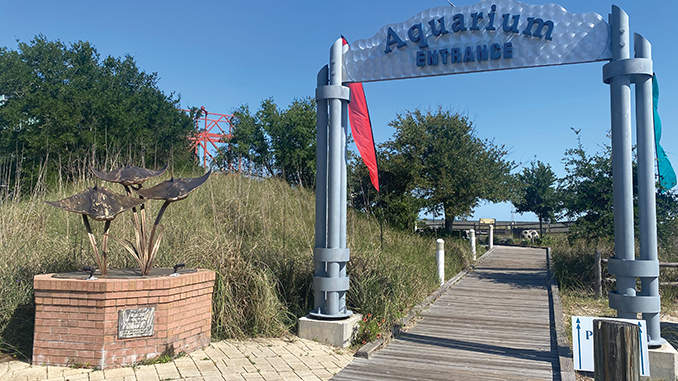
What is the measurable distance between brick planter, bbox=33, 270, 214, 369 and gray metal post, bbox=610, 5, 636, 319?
4.92 meters

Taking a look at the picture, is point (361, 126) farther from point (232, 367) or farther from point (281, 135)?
point (281, 135)

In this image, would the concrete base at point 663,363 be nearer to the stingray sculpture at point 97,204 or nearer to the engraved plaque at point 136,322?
the engraved plaque at point 136,322

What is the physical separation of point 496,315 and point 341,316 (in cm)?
308

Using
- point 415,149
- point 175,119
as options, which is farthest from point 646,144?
point 175,119

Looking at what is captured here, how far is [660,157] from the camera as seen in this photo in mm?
6246

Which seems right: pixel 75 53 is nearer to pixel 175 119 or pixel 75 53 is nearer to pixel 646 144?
pixel 175 119

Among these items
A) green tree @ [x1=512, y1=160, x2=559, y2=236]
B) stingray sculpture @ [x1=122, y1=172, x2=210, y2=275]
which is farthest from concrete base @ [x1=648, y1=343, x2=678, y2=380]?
green tree @ [x1=512, y1=160, x2=559, y2=236]

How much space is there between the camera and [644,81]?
5602 mm

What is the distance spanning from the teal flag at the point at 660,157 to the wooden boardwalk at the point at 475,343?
2.47 meters

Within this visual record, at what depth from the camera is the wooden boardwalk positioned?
5359 mm

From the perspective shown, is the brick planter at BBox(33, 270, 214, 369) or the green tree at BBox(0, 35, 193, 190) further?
the green tree at BBox(0, 35, 193, 190)

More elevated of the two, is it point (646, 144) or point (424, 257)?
point (646, 144)

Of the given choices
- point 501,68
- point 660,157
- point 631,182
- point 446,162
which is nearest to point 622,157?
point 631,182

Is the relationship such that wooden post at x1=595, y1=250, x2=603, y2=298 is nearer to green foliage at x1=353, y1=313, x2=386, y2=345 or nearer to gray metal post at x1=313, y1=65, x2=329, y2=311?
green foliage at x1=353, y1=313, x2=386, y2=345
